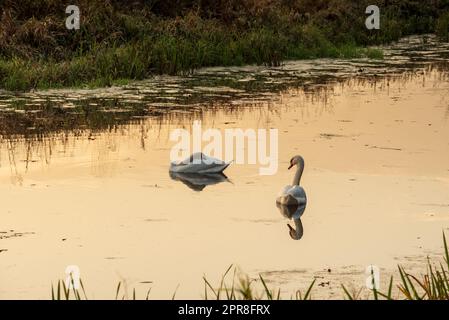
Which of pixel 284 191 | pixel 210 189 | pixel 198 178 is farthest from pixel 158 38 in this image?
pixel 284 191

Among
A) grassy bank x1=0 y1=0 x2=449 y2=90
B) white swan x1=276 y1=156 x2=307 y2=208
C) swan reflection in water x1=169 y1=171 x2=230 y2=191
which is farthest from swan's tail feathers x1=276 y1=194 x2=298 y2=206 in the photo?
grassy bank x1=0 y1=0 x2=449 y2=90

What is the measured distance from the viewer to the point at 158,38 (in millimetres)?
20141

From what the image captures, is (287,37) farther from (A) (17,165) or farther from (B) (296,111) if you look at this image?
(A) (17,165)

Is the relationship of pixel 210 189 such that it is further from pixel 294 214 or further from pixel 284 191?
pixel 294 214

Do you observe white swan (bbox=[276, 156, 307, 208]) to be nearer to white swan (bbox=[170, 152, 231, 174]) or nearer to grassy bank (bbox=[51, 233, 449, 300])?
white swan (bbox=[170, 152, 231, 174])

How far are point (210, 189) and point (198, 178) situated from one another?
0.54m

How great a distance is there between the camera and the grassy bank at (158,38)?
706 inches

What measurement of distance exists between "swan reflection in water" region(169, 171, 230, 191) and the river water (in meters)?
0.03

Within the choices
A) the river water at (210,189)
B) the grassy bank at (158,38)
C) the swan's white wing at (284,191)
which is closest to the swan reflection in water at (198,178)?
the river water at (210,189)

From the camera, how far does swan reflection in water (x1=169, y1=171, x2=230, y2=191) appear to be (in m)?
11.2

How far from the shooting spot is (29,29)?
1883 centimetres

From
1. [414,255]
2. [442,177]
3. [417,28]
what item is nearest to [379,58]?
[417,28]

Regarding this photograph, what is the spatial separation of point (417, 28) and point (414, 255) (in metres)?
22.1

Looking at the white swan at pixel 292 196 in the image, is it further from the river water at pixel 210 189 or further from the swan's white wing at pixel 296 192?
the river water at pixel 210 189
